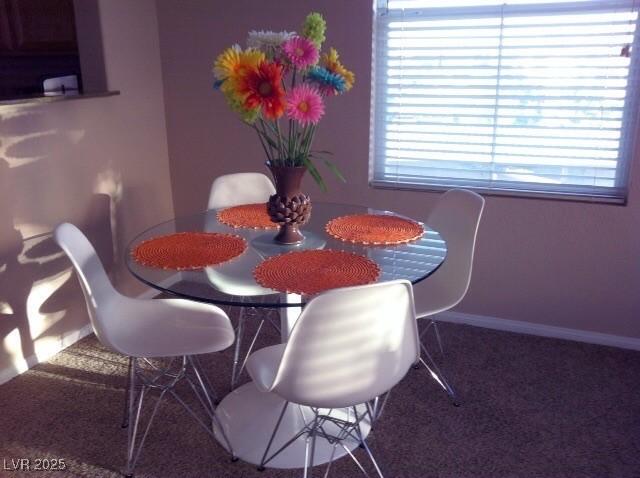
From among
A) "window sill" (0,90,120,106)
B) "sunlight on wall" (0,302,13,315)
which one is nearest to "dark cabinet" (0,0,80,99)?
"window sill" (0,90,120,106)

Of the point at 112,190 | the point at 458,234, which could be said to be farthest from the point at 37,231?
the point at 458,234

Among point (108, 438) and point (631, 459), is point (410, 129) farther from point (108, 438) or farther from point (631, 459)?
point (108, 438)

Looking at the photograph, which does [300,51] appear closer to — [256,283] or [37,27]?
[256,283]

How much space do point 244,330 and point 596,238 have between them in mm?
1953

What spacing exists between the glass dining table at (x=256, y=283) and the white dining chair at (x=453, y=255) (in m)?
0.26

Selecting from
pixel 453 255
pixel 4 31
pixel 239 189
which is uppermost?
pixel 4 31

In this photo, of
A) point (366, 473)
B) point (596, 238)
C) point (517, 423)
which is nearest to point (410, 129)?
point (596, 238)

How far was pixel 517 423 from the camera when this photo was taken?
7.73ft

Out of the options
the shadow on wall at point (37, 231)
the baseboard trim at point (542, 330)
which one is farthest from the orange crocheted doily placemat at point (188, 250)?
the baseboard trim at point (542, 330)

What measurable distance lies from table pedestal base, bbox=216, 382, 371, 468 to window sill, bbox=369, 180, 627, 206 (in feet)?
4.29

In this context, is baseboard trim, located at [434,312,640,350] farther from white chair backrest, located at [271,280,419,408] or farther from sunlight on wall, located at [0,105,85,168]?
sunlight on wall, located at [0,105,85,168]

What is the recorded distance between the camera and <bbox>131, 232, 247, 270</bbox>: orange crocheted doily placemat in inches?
76.5

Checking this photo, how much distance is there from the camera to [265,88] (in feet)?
5.78

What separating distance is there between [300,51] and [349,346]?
3.18 ft
